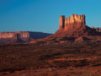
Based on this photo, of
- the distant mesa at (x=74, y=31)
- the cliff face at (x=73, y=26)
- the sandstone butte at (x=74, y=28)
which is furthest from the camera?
the cliff face at (x=73, y=26)

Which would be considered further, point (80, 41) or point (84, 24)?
point (84, 24)

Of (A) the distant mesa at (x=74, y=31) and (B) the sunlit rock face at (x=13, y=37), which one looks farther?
(B) the sunlit rock face at (x=13, y=37)

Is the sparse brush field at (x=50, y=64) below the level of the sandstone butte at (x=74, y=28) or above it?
below

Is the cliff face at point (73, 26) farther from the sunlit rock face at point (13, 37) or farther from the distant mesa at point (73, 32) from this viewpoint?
the sunlit rock face at point (13, 37)

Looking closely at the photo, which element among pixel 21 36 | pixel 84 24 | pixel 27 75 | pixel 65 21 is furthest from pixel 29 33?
pixel 27 75

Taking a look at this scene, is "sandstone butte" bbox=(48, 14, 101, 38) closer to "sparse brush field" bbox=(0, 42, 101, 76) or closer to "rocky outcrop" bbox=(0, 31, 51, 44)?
"rocky outcrop" bbox=(0, 31, 51, 44)

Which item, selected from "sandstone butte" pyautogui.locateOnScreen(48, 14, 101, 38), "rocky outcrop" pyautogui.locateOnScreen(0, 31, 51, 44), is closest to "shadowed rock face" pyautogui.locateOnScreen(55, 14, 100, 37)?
"sandstone butte" pyautogui.locateOnScreen(48, 14, 101, 38)

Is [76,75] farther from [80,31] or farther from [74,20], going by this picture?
[74,20]

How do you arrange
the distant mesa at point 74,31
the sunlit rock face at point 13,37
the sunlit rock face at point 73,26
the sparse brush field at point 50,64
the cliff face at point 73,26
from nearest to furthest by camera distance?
the sparse brush field at point 50,64 → the distant mesa at point 74,31 → the cliff face at point 73,26 → the sunlit rock face at point 73,26 → the sunlit rock face at point 13,37

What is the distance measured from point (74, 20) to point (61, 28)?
508 centimetres

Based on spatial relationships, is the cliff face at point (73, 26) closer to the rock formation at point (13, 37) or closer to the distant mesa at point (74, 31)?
the distant mesa at point (74, 31)

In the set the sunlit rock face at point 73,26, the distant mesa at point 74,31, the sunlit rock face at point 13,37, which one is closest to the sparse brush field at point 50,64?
the distant mesa at point 74,31

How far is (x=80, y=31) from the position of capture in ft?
371

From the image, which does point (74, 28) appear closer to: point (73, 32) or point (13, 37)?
point (73, 32)
